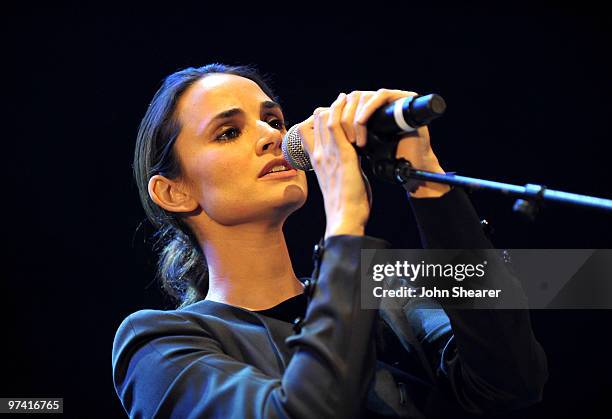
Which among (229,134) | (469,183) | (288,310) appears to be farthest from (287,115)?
(469,183)

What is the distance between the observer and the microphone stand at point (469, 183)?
0.95m

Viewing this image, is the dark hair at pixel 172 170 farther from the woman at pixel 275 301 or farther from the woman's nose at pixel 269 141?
the woman's nose at pixel 269 141

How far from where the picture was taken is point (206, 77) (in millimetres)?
1989

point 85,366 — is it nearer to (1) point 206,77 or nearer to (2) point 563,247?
(1) point 206,77

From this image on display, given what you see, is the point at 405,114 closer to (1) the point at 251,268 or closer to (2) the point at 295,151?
(2) the point at 295,151

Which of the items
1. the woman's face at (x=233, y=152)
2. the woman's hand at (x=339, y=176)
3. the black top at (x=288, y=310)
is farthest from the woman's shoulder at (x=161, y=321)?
the woman's hand at (x=339, y=176)

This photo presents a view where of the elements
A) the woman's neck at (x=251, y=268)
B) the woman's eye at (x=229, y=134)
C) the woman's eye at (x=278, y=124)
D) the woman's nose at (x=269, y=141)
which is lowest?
the woman's neck at (x=251, y=268)

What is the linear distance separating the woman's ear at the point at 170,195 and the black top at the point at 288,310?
0.35 m

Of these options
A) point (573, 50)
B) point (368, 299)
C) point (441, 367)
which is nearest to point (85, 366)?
point (441, 367)

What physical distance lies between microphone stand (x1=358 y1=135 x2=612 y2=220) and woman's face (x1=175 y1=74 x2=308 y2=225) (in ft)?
1.22

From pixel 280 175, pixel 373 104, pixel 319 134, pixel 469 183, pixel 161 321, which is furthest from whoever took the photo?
pixel 280 175

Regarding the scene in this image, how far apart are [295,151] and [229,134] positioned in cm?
30

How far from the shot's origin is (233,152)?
5.69ft

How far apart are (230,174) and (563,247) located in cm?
144
